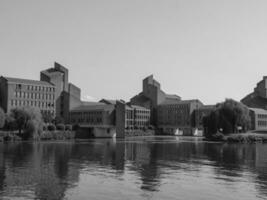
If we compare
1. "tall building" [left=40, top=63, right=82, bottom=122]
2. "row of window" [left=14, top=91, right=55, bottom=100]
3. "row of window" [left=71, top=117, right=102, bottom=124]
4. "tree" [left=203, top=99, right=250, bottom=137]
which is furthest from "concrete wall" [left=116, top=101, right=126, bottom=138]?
"tree" [left=203, top=99, right=250, bottom=137]

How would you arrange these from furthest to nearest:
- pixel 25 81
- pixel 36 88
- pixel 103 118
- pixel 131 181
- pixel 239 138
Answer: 1. pixel 103 118
2. pixel 36 88
3. pixel 25 81
4. pixel 239 138
5. pixel 131 181

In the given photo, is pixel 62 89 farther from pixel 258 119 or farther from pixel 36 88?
pixel 258 119

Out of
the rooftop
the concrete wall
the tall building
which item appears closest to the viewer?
the rooftop

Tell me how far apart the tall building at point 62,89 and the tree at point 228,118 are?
7215cm

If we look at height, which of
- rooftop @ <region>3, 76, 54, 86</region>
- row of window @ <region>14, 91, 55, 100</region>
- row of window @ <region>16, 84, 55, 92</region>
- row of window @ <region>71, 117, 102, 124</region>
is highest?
rooftop @ <region>3, 76, 54, 86</region>

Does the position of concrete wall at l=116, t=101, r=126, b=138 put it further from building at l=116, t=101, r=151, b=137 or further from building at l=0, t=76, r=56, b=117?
building at l=0, t=76, r=56, b=117

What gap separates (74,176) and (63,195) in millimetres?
9925

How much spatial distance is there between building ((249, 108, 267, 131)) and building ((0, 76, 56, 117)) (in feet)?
281

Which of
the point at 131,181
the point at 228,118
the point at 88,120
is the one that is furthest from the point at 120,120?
the point at 131,181

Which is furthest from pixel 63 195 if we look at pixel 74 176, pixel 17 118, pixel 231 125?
pixel 231 125

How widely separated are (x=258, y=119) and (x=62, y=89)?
8741 cm

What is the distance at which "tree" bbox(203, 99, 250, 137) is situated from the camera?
120 m

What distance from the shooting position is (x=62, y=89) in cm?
17525

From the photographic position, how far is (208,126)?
4931 inches
